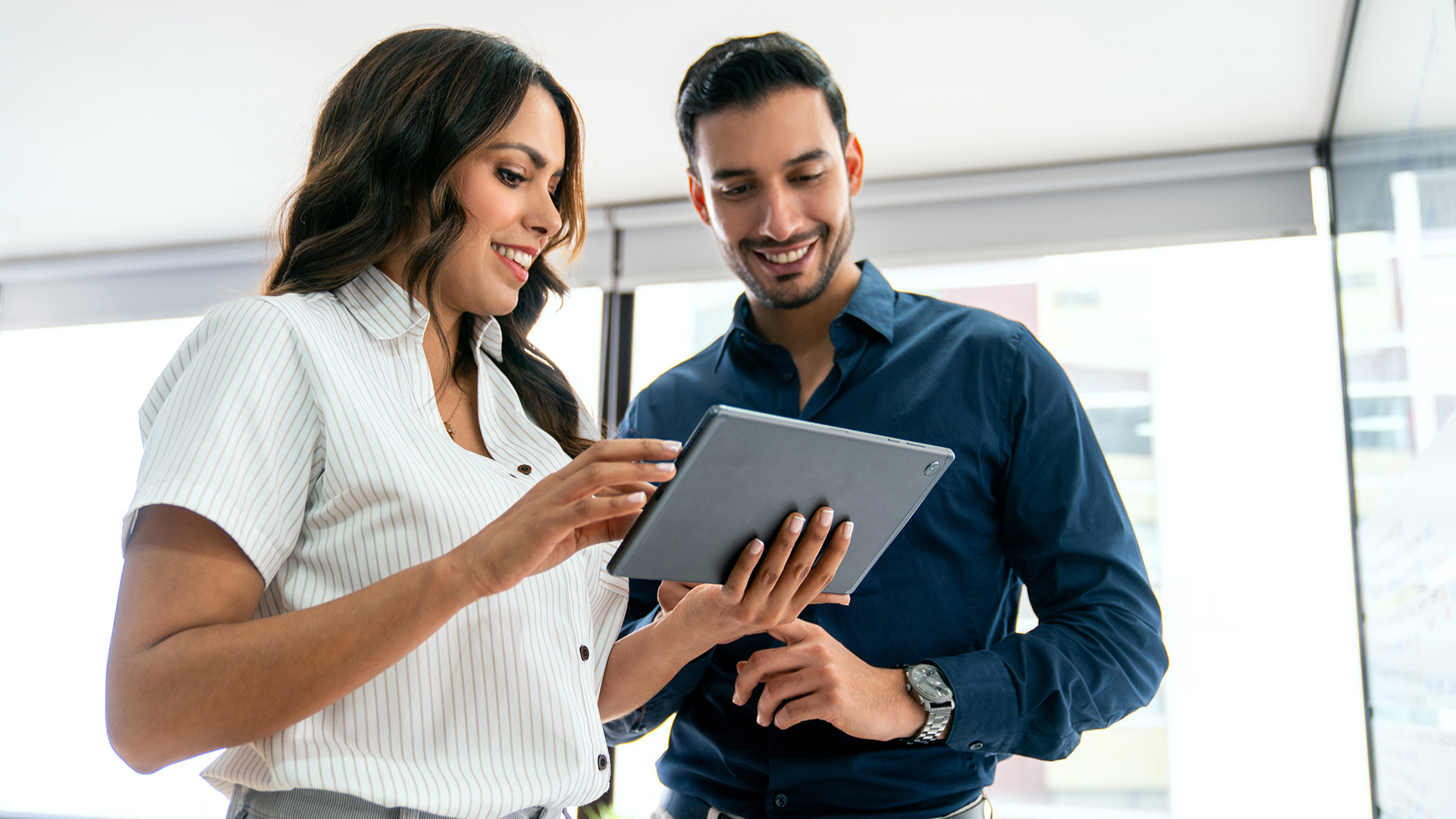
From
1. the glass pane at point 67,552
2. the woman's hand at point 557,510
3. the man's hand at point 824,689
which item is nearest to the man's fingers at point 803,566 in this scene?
the man's hand at point 824,689

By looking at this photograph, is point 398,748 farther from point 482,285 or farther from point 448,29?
point 448,29

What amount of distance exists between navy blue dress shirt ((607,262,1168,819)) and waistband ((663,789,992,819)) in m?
0.01

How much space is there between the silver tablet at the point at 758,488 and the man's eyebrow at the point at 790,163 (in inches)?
27.6

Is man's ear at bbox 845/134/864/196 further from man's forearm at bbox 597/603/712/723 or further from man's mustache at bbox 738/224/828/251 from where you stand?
man's forearm at bbox 597/603/712/723

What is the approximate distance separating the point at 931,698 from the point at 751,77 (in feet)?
3.24

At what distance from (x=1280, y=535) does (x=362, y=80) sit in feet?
9.35

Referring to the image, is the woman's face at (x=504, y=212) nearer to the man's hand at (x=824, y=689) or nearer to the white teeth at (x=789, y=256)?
the white teeth at (x=789, y=256)

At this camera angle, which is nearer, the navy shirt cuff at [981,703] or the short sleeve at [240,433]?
the short sleeve at [240,433]

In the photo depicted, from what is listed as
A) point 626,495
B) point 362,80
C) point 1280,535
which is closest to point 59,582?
point 362,80

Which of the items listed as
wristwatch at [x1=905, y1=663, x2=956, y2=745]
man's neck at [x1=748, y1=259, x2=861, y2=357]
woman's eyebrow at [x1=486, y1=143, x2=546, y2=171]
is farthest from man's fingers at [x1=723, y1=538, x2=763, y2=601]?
man's neck at [x1=748, y1=259, x2=861, y2=357]

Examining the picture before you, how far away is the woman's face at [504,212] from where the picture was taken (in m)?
1.18

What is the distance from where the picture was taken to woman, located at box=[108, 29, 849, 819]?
2.70ft

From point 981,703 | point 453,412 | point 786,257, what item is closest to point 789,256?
point 786,257

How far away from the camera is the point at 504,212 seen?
1.19 meters
